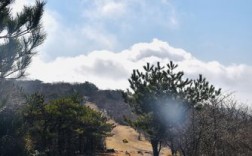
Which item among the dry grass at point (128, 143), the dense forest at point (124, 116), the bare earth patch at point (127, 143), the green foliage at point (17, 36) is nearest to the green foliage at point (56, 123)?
the dense forest at point (124, 116)

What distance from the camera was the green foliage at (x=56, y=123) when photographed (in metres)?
34.3

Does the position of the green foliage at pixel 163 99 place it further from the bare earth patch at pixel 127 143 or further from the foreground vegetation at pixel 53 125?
the bare earth patch at pixel 127 143

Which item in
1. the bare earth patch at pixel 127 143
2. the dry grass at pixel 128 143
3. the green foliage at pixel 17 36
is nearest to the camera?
the green foliage at pixel 17 36

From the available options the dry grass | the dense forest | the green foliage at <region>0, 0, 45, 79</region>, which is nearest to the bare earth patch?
the dry grass

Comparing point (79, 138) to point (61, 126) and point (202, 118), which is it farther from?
point (202, 118)

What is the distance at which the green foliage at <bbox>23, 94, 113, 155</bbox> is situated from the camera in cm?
3431

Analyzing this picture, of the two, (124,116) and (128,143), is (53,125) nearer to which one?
(124,116)

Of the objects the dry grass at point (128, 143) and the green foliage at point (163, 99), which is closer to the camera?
the green foliage at point (163, 99)

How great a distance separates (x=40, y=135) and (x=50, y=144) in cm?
378

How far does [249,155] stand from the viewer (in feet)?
43.3

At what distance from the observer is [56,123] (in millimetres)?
37625

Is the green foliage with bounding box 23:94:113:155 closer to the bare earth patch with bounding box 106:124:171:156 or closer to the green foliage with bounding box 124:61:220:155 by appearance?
the green foliage with bounding box 124:61:220:155

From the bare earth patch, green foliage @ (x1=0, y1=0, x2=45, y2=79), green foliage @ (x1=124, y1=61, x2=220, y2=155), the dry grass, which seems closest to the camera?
green foliage @ (x1=0, y1=0, x2=45, y2=79)

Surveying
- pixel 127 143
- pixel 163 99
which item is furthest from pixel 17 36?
pixel 127 143
